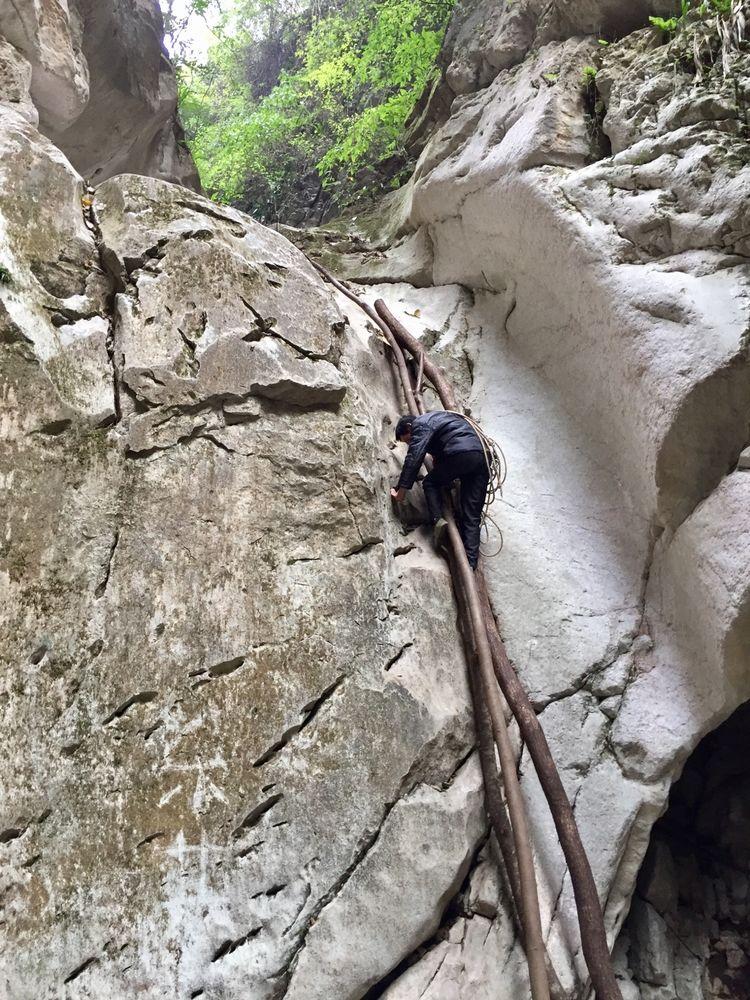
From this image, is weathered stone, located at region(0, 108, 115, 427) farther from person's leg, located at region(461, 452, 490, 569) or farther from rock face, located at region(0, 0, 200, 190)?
person's leg, located at region(461, 452, 490, 569)

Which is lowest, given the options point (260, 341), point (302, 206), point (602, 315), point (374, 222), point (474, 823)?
point (474, 823)

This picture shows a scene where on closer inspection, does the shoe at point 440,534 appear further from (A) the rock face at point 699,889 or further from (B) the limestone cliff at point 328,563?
(A) the rock face at point 699,889

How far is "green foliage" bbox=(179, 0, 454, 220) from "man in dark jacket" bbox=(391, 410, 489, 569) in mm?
6418

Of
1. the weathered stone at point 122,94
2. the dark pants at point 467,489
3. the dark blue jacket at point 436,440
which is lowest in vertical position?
the dark pants at point 467,489

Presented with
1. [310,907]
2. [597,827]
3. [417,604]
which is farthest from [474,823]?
[417,604]

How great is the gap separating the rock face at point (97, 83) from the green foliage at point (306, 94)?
1705mm

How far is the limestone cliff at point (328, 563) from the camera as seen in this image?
134 inches

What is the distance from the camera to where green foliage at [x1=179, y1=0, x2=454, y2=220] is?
31.3ft

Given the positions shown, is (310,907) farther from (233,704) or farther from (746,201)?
(746,201)

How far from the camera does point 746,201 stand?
14.8ft

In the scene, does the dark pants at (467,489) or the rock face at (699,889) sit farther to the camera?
the dark pants at (467,489)

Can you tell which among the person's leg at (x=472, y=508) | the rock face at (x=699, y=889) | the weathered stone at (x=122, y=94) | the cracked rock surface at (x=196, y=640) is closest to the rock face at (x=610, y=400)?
the person's leg at (x=472, y=508)

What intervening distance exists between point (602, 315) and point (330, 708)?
3672 mm

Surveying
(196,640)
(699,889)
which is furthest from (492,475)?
(699,889)
